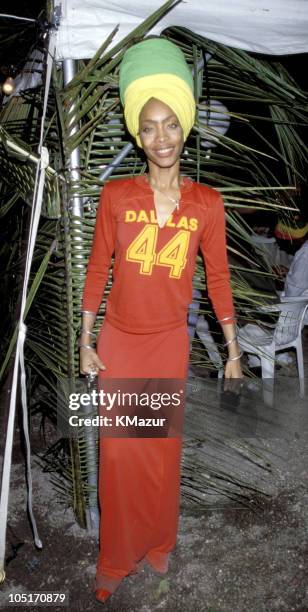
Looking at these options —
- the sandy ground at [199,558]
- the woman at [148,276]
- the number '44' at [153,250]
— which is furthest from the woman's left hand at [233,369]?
the sandy ground at [199,558]

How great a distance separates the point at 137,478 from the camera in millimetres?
2367

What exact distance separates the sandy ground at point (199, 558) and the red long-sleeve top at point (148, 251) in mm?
1364

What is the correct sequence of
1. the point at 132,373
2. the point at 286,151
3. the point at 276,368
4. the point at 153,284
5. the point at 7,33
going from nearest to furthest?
the point at 153,284, the point at 132,373, the point at 7,33, the point at 286,151, the point at 276,368

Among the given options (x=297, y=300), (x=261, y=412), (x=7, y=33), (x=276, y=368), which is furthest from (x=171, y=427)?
(x=276, y=368)

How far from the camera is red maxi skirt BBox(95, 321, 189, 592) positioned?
2227mm

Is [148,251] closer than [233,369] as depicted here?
Yes

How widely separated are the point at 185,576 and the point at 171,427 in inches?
33.4

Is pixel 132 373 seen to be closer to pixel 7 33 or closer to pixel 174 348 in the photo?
pixel 174 348

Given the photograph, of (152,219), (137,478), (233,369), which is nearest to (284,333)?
(233,369)

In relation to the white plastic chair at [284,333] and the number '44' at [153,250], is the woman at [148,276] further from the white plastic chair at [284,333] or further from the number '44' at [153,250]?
the white plastic chair at [284,333]

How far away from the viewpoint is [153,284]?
2.11 metres

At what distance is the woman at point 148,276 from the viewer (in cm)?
197

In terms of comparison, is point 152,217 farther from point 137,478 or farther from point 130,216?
point 137,478

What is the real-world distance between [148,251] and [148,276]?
0.34ft
